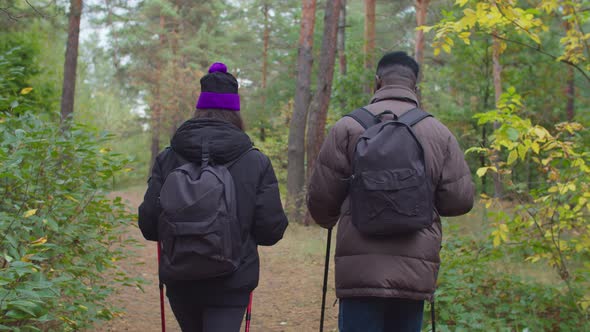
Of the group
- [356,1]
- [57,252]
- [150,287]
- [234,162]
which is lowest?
[150,287]

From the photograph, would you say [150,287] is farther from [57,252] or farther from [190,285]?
[190,285]

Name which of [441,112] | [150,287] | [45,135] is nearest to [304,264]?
[150,287]

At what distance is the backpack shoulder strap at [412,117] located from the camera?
280cm

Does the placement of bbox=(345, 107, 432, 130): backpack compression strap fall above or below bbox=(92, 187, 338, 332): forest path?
above

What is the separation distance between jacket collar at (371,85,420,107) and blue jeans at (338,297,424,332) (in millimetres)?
1039

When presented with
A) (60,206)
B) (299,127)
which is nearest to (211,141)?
(60,206)

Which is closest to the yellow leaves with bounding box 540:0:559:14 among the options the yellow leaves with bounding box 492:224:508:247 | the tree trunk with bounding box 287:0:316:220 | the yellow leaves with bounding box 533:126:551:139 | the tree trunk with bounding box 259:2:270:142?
the yellow leaves with bounding box 533:126:551:139

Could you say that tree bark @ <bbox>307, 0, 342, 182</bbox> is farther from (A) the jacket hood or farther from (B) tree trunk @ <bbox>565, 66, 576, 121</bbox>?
(A) the jacket hood

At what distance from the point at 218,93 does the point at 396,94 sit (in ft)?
3.08

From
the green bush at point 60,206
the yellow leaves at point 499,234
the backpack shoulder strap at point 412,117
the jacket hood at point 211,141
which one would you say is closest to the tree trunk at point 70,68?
the green bush at point 60,206

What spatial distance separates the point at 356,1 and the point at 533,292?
99.8ft

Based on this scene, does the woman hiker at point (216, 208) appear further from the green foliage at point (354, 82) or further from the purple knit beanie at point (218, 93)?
the green foliage at point (354, 82)

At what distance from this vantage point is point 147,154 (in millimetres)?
35000

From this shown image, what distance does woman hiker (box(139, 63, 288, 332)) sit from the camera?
271 centimetres
